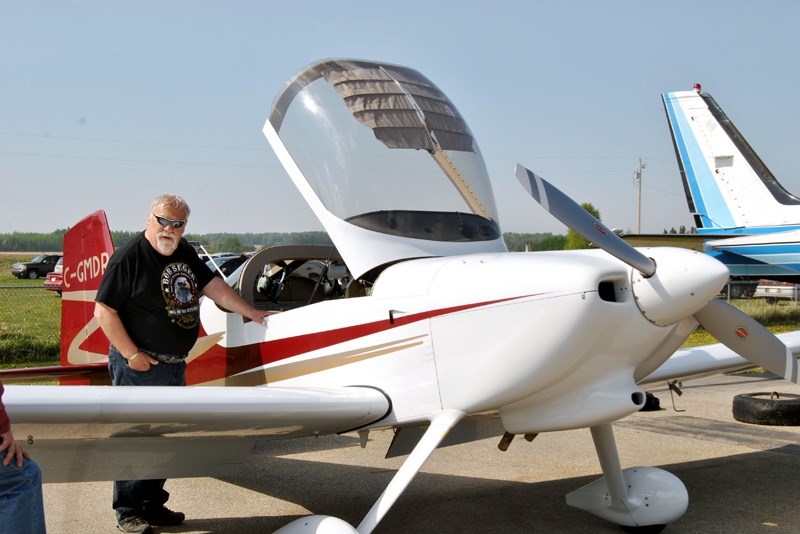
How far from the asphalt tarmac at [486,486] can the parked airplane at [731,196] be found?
1070 cm

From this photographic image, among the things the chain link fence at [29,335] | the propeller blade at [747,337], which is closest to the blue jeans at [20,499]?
the propeller blade at [747,337]

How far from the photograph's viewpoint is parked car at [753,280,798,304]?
81.8 feet

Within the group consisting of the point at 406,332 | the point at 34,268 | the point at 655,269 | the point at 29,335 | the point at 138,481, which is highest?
the point at 655,269

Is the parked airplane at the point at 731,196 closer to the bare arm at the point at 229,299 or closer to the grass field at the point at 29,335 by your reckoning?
the grass field at the point at 29,335

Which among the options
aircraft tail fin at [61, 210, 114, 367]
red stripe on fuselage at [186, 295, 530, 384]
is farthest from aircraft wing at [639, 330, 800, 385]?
aircraft tail fin at [61, 210, 114, 367]

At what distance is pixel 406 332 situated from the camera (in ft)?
13.3

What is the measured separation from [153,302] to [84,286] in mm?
2065

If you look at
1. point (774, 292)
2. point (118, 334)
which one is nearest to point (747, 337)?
point (118, 334)

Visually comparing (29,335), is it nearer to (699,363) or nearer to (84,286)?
(84,286)

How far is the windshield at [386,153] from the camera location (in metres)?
4.69

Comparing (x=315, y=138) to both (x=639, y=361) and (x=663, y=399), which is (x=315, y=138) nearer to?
(x=639, y=361)

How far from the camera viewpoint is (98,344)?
19.3ft

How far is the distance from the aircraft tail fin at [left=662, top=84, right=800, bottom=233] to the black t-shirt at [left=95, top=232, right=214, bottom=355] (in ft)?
51.9

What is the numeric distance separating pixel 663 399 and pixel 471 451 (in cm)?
311
